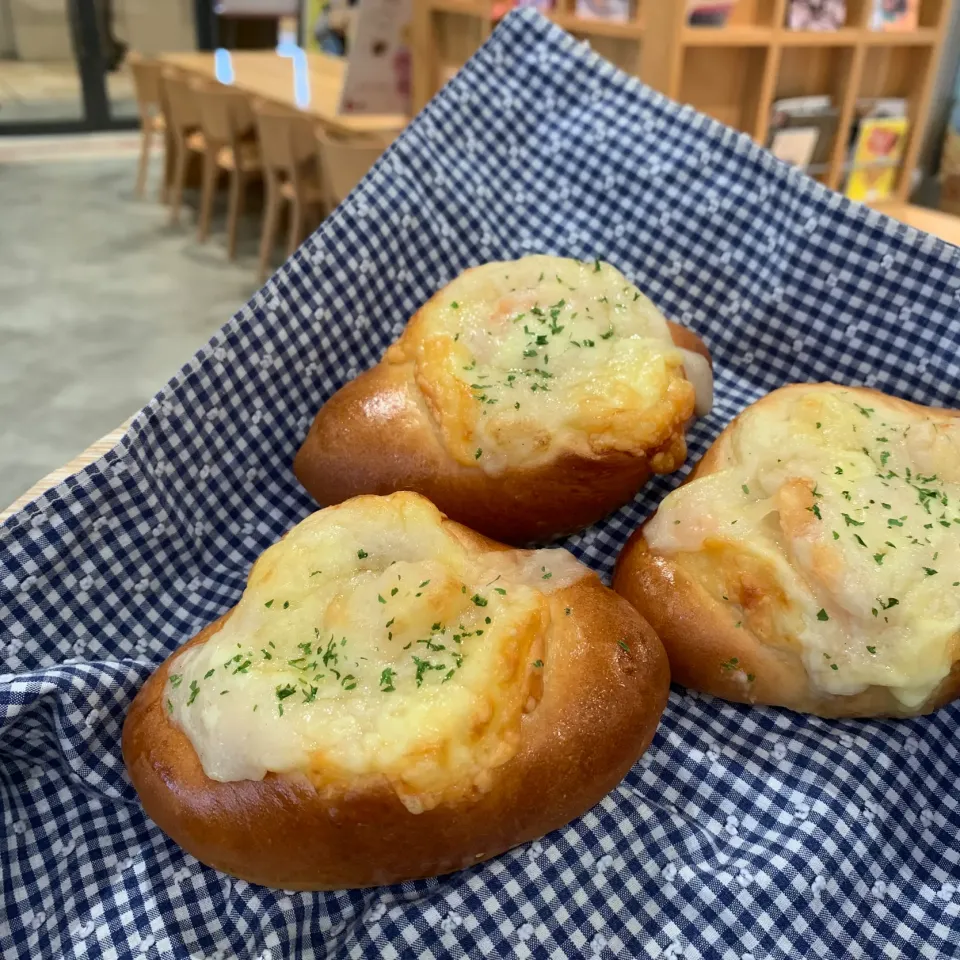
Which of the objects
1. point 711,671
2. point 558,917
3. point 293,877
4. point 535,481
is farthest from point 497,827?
point 535,481

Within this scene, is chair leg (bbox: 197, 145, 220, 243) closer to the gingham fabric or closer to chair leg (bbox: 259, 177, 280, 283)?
chair leg (bbox: 259, 177, 280, 283)

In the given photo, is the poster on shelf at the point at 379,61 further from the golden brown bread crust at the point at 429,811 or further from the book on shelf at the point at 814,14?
the golden brown bread crust at the point at 429,811

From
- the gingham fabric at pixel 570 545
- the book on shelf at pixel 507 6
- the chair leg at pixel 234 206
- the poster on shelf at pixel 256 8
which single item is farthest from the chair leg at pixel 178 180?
the gingham fabric at pixel 570 545

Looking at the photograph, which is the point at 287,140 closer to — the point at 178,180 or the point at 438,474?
the point at 178,180

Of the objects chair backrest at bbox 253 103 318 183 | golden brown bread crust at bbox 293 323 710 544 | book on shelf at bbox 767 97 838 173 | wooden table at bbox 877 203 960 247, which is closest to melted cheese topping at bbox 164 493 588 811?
golden brown bread crust at bbox 293 323 710 544

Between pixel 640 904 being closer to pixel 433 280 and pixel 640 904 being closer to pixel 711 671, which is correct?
pixel 711 671
